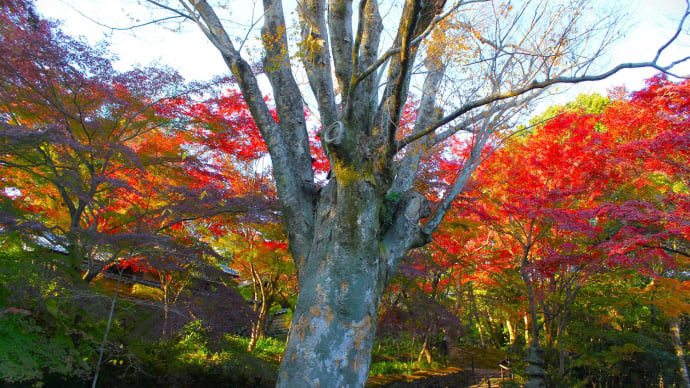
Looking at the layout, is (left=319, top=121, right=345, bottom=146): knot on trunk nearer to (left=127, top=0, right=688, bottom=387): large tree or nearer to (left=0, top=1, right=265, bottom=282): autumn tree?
(left=127, top=0, right=688, bottom=387): large tree

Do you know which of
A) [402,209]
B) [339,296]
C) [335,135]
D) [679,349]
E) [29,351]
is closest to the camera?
[339,296]

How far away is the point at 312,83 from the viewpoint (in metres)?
4.35

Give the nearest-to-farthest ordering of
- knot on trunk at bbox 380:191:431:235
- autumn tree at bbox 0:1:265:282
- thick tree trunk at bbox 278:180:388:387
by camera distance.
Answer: thick tree trunk at bbox 278:180:388:387
knot on trunk at bbox 380:191:431:235
autumn tree at bbox 0:1:265:282

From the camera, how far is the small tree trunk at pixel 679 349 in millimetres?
9102

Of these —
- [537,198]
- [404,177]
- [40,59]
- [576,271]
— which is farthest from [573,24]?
[40,59]

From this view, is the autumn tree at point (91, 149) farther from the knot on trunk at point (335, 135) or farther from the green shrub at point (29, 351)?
the knot on trunk at point (335, 135)

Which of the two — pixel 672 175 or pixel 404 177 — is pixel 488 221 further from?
pixel 404 177

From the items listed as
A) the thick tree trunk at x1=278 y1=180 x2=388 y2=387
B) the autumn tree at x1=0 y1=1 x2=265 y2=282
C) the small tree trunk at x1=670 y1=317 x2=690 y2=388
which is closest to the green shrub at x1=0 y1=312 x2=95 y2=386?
the autumn tree at x1=0 y1=1 x2=265 y2=282

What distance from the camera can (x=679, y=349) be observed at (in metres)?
9.45

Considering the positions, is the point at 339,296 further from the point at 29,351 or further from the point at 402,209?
the point at 29,351

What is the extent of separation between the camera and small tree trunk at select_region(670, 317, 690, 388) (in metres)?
9.10

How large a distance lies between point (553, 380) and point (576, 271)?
7.61ft

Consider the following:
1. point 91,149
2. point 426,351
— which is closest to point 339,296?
point 91,149

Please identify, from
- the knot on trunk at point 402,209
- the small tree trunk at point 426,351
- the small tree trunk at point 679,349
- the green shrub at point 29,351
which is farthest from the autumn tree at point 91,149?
the small tree trunk at point 679,349
